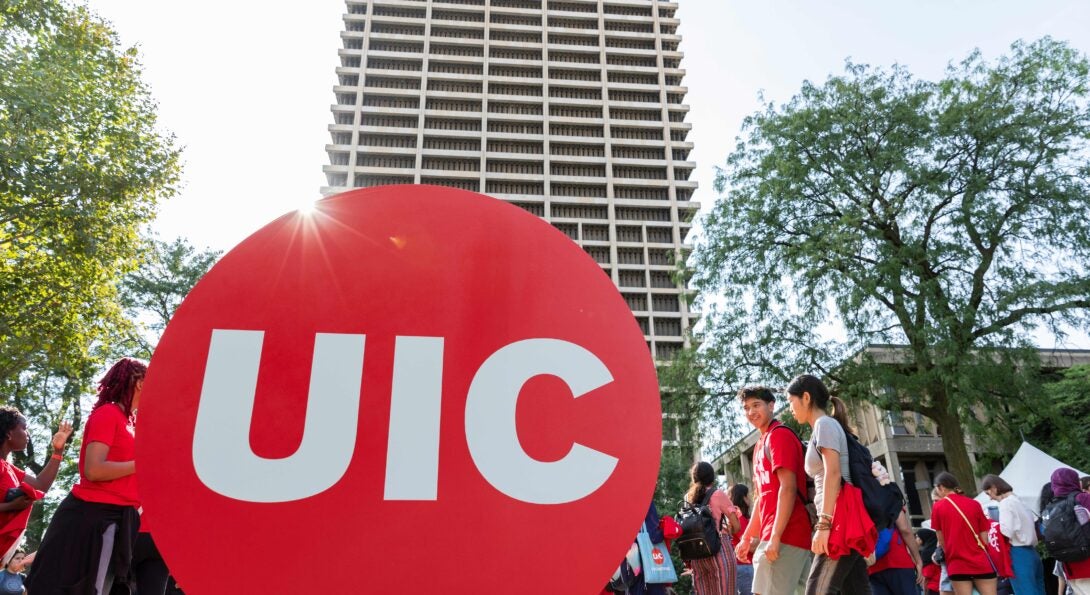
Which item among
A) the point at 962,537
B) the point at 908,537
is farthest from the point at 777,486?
the point at 962,537

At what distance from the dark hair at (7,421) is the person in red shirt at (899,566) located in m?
5.84

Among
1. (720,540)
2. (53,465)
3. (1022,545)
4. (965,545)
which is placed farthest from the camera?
(1022,545)

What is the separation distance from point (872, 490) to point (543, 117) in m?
67.0

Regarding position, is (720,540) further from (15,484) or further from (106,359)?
(106,359)

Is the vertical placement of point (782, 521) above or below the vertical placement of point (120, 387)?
below

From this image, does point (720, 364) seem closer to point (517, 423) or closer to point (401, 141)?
point (517, 423)

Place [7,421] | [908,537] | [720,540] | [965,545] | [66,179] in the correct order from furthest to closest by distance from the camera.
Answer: [66,179], [965,545], [720,540], [908,537], [7,421]

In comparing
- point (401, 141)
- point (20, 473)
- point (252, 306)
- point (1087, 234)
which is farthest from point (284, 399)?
point (401, 141)

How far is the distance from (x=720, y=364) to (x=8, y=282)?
15460mm

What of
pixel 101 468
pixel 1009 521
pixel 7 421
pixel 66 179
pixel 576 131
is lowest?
pixel 1009 521

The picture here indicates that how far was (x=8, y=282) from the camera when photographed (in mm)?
12461

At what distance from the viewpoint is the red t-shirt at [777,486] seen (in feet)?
12.2

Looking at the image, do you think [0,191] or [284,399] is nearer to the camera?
[284,399]

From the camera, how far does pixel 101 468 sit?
121 inches
